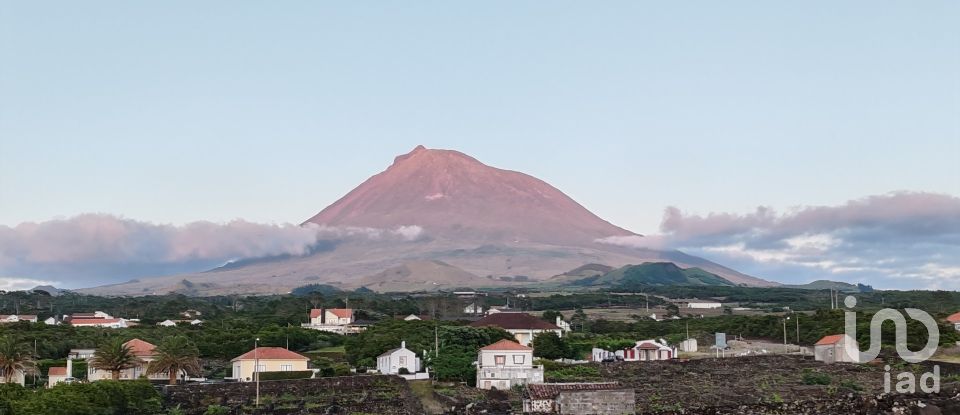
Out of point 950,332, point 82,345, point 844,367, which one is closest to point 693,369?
point 844,367

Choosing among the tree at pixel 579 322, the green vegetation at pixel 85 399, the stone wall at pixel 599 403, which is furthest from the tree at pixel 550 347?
the tree at pixel 579 322

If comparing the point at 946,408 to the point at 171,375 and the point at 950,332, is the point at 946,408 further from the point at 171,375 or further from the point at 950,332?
the point at 950,332

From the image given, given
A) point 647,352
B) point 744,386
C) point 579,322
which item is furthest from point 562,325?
point 744,386

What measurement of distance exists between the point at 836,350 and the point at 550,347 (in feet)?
57.5

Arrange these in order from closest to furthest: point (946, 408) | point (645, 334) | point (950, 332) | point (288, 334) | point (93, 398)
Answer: point (946, 408) < point (93, 398) < point (950, 332) < point (288, 334) < point (645, 334)

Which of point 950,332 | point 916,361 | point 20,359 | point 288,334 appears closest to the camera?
point 20,359

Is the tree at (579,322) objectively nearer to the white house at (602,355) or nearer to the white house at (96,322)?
the white house at (602,355)

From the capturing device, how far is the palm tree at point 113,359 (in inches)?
2099

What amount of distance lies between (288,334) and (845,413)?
163 ft

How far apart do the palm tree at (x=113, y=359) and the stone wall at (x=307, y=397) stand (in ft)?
18.2

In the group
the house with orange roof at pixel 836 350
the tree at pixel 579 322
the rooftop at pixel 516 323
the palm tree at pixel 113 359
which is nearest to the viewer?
the palm tree at pixel 113 359

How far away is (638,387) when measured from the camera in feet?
172

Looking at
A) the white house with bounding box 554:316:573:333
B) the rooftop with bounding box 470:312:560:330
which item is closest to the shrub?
the rooftop with bounding box 470:312:560:330

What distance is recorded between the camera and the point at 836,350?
208 feet
